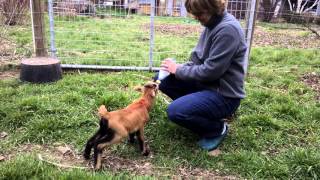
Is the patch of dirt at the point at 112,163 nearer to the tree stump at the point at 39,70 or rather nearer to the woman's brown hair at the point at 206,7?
the woman's brown hair at the point at 206,7

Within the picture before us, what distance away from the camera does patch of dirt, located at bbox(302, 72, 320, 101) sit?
5.87 metres

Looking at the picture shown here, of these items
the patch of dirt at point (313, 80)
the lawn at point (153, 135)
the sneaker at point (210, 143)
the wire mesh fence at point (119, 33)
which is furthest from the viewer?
the wire mesh fence at point (119, 33)

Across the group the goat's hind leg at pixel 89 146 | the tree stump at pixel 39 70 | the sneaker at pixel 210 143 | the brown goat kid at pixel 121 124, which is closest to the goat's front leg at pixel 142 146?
the brown goat kid at pixel 121 124

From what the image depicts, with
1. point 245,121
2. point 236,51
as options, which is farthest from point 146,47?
point 236,51

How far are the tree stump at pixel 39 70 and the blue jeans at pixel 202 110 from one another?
249 cm

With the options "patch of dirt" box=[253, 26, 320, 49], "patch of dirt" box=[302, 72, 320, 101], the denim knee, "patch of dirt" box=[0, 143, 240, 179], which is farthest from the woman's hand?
"patch of dirt" box=[253, 26, 320, 49]

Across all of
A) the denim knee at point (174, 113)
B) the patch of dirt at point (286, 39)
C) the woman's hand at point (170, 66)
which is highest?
the woman's hand at point (170, 66)

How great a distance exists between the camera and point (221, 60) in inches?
136

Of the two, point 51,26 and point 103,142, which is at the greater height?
point 51,26

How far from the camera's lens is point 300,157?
3.67m

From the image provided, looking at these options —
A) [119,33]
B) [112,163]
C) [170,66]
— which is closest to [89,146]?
[112,163]

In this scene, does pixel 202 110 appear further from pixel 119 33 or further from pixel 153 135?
pixel 119 33

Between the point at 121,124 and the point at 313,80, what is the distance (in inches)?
161

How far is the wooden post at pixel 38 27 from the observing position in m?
5.89
